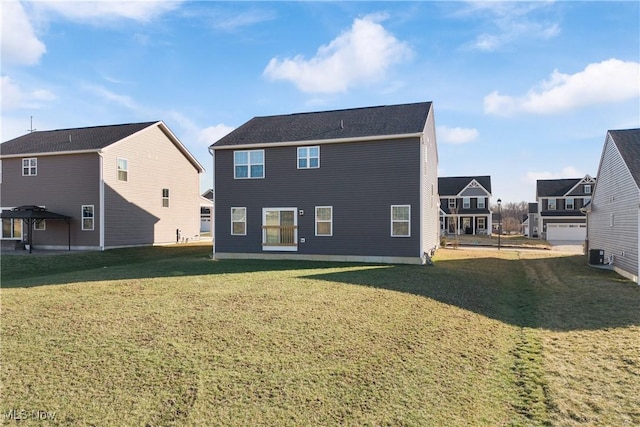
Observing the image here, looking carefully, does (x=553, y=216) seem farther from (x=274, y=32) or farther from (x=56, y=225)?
(x=56, y=225)

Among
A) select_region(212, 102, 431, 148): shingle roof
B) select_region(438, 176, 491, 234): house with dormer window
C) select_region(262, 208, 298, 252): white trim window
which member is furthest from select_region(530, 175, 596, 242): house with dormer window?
select_region(262, 208, 298, 252): white trim window

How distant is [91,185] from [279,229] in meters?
10.8

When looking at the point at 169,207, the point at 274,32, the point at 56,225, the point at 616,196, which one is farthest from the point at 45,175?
the point at 616,196

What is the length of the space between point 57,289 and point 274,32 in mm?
10513

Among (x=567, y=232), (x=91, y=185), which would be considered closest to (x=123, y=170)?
(x=91, y=185)

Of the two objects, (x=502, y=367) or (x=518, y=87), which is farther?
(x=518, y=87)

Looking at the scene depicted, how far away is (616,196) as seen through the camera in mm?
15234

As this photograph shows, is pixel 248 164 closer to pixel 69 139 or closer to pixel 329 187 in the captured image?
pixel 329 187

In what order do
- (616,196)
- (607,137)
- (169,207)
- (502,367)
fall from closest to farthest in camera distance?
(502,367), (616,196), (607,137), (169,207)

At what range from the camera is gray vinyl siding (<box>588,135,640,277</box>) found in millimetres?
12961

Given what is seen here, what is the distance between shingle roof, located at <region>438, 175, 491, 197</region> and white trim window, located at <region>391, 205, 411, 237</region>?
113 feet

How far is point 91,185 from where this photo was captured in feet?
68.3

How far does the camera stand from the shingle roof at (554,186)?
142ft

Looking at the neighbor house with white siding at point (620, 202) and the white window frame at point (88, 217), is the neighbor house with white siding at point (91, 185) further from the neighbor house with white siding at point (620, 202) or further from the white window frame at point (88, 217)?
the neighbor house with white siding at point (620, 202)
